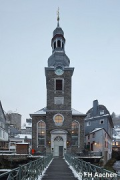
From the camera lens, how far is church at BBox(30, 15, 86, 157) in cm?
3388

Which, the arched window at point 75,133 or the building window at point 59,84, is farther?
the building window at point 59,84

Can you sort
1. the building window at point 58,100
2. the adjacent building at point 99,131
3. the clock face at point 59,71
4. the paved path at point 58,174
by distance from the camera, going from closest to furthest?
1. the paved path at point 58,174
2. the building window at point 58,100
3. the clock face at point 59,71
4. the adjacent building at point 99,131

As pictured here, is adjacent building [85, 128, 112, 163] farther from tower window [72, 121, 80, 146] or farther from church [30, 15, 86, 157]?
church [30, 15, 86, 157]

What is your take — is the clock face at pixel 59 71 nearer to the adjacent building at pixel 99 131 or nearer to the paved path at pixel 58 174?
the adjacent building at pixel 99 131

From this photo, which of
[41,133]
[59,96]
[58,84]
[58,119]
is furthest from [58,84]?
[41,133]

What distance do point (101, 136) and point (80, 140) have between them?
5.58 metres

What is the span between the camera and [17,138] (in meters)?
63.4

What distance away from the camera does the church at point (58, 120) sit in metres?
33.9

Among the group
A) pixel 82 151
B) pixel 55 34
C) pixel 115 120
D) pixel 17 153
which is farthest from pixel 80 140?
pixel 115 120

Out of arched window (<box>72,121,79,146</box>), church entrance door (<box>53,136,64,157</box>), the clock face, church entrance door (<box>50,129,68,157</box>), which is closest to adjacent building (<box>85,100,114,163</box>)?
arched window (<box>72,121,79,146</box>)

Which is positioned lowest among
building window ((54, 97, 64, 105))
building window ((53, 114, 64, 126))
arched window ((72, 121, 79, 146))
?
arched window ((72, 121, 79, 146))

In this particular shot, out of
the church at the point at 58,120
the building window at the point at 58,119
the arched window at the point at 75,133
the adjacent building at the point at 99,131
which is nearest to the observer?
the church at the point at 58,120

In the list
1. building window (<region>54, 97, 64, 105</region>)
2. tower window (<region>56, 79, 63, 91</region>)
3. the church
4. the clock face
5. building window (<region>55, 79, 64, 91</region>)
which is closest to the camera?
the church

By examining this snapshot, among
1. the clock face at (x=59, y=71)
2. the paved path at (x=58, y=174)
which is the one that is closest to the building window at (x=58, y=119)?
the clock face at (x=59, y=71)
